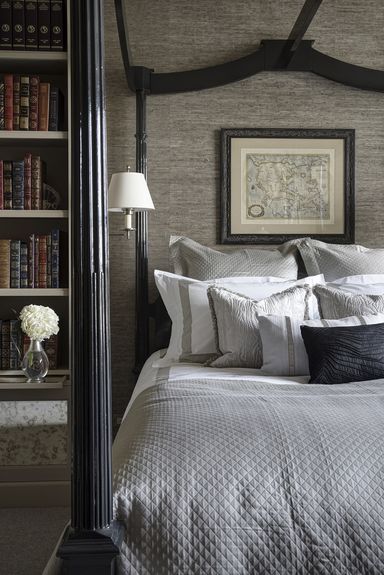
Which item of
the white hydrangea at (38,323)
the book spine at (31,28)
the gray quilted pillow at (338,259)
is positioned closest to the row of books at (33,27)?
the book spine at (31,28)

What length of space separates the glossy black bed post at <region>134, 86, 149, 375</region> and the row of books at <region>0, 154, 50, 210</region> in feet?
1.80

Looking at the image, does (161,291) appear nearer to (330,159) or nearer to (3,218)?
(3,218)

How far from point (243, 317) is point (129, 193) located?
91cm

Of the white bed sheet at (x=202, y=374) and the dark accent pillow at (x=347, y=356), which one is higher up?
the dark accent pillow at (x=347, y=356)

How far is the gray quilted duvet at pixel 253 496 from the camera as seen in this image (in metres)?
1.54

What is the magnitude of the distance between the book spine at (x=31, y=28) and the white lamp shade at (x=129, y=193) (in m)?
0.77

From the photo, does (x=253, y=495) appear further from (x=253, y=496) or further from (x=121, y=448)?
(x=121, y=448)

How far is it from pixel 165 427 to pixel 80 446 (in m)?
0.47

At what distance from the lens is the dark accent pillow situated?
262 cm

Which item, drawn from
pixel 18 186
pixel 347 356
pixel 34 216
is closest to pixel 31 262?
pixel 34 216

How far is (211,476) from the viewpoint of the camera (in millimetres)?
1657

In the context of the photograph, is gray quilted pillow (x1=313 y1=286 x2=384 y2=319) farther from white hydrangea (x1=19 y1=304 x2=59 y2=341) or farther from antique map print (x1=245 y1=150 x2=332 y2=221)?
white hydrangea (x1=19 y1=304 x2=59 y2=341)

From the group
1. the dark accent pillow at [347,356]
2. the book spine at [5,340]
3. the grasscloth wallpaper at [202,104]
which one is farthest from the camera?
the grasscloth wallpaper at [202,104]

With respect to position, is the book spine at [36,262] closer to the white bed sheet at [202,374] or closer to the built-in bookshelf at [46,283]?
the built-in bookshelf at [46,283]
